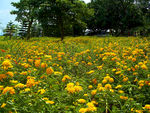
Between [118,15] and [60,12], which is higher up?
[118,15]

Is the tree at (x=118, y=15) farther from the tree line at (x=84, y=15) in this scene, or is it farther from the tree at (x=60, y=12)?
the tree at (x=60, y=12)

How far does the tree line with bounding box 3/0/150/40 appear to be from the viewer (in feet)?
40.8

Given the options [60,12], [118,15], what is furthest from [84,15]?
[118,15]

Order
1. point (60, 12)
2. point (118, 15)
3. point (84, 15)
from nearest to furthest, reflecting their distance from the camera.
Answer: point (60, 12), point (84, 15), point (118, 15)

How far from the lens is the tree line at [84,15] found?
40.8 feet

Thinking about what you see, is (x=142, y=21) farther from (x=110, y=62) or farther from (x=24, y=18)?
(x=110, y=62)

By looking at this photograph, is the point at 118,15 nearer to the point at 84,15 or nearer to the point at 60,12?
the point at 84,15

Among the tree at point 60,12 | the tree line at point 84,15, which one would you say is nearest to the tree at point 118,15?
the tree line at point 84,15

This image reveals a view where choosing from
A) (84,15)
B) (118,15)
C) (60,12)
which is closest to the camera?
(60,12)

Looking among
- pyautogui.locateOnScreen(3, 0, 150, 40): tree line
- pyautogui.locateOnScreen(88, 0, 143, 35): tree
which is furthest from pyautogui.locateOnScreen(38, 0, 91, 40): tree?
pyautogui.locateOnScreen(88, 0, 143, 35): tree

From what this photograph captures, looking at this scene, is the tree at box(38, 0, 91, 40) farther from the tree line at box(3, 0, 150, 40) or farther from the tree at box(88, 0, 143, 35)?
the tree at box(88, 0, 143, 35)

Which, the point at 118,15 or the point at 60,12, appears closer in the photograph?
the point at 60,12

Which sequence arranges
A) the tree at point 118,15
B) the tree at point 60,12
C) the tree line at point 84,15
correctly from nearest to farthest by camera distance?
the tree at point 60,12 < the tree line at point 84,15 < the tree at point 118,15

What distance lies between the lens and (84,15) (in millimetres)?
13406
